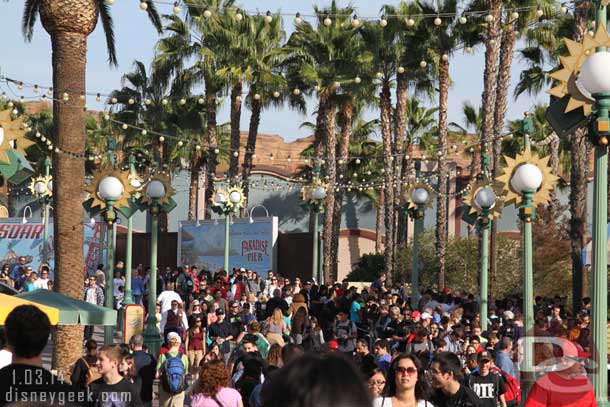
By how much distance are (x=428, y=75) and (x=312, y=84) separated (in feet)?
14.3

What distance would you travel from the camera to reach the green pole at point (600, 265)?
28.6ft

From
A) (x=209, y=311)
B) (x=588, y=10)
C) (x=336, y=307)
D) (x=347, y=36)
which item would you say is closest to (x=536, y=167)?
(x=209, y=311)

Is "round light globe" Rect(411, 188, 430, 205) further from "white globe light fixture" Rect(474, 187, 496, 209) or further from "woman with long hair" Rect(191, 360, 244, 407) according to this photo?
"woman with long hair" Rect(191, 360, 244, 407)

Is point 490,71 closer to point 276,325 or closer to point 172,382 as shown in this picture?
point 276,325

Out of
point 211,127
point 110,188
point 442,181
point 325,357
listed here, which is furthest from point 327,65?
point 325,357

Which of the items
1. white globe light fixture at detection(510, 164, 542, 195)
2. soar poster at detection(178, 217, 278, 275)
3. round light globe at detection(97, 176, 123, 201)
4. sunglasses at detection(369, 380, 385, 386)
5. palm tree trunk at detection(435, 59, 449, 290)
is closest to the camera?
sunglasses at detection(369, 380, 385, 386)

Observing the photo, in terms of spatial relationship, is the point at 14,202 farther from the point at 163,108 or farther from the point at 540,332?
the point at 540,332

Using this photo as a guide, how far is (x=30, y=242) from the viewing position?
43.3 metres

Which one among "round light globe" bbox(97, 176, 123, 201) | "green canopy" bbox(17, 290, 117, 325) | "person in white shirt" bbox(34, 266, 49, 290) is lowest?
"green canopy" bbox(17, 290, 117, 325)

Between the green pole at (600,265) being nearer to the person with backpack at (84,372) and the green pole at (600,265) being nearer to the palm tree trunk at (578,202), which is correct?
the person with backpack at (84,372)

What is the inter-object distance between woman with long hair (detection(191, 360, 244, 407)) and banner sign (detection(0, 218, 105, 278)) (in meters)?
34.4

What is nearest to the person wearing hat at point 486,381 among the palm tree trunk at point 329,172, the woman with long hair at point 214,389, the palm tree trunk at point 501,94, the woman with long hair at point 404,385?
the woman with long hair at point 214,389

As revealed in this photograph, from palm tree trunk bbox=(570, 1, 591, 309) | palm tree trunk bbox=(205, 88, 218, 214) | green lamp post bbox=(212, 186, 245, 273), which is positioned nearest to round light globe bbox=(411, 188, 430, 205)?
palm tree trunk bbox=(570, 1, 591, 309)

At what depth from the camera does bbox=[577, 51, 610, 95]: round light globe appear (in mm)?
8938
